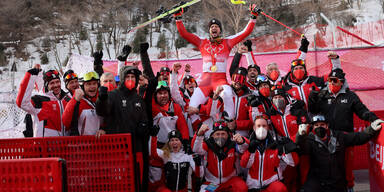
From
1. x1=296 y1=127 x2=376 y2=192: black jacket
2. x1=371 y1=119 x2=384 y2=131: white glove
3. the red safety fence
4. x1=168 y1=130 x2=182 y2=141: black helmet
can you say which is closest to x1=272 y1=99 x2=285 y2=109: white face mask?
x1=296 y1=127 x2=376 y2=192: black jacket

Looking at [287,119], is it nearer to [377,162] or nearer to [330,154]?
[330,154]

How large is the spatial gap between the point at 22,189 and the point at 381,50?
9.22m

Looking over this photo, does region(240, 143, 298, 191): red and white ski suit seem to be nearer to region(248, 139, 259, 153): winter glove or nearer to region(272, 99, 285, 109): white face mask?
region(248, 139, 259, 153): winter glove

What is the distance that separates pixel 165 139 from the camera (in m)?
5.19

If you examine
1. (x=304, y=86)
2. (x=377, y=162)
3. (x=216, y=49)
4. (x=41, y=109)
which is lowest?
(x=377, y=162)

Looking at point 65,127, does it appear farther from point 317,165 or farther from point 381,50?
point 381,50

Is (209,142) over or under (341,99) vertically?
under

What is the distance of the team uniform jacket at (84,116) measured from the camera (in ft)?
13.6

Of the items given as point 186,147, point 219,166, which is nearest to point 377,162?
point 219,166

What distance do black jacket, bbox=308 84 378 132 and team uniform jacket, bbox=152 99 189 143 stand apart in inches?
76.0

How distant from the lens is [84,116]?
169 inches

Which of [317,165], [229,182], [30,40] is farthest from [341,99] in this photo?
[30,40]

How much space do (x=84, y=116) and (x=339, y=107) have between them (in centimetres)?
352

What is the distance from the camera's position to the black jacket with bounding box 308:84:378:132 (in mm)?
5074
